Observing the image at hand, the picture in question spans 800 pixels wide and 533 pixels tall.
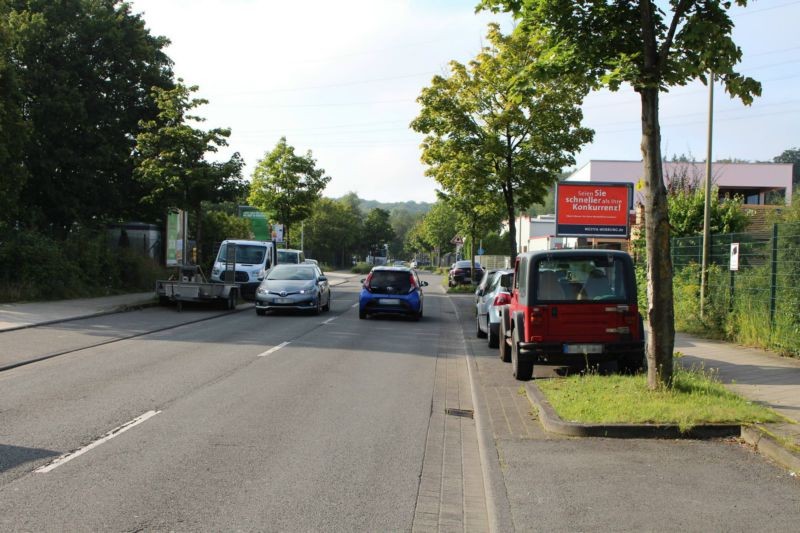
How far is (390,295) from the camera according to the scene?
2078cm

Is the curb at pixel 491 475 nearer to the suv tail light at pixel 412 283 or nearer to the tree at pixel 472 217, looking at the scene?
the suv tail light at pixel 412 283

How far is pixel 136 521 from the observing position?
185 inches

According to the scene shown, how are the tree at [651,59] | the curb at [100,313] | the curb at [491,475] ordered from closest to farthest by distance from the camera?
the curb at [491,475], the tree at [651,59], the curb at [100,313]

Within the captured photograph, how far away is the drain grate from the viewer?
28.1 feet

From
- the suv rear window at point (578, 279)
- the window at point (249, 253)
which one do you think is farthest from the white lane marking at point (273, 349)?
the window at point (249, 253)

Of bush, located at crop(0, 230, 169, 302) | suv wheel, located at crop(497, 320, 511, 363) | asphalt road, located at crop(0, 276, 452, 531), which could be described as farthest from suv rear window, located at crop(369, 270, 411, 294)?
bush, located at crop(0, 230, 169, 302)

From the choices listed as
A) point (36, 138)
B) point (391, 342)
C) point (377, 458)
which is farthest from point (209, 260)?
point (377, 458)

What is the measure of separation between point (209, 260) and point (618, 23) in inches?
1360

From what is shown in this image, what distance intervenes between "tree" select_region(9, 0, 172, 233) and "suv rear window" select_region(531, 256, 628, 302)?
79.1 ft

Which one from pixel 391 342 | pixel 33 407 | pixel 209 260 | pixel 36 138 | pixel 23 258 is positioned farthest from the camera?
pixel 209 260

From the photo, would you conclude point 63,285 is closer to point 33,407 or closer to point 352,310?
A: point 352,310

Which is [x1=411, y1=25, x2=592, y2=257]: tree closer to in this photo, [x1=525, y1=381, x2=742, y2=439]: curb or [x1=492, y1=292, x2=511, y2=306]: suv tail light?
[x1=492, y1=292, x2=511, y2=306]: suv tail light

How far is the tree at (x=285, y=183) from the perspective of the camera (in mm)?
44875

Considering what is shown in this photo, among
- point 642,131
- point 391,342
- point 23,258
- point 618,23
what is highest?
point 618,23
